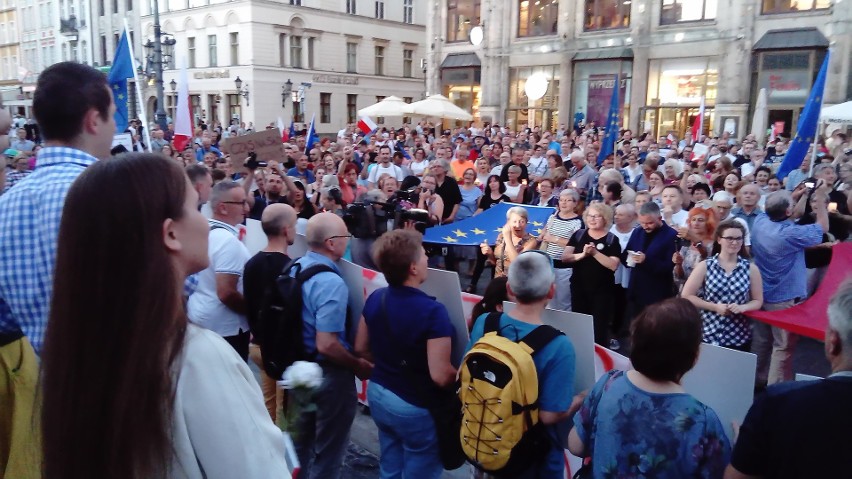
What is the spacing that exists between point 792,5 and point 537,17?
11.7 meters

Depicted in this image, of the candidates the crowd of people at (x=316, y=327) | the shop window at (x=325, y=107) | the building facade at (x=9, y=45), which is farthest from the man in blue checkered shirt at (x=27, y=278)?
the building facade at (x=9, y=45)

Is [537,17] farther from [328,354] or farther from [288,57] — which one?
[328,354]

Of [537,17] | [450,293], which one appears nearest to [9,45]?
[537,17]

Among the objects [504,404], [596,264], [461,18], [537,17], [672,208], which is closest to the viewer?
[504,404]

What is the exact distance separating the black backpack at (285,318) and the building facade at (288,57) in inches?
1499

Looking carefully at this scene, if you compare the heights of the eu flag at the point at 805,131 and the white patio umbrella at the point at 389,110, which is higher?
the white patio umbrella at the point at 389,110

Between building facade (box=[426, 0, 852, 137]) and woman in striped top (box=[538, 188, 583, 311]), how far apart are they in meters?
12.4

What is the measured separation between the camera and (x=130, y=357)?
108cm

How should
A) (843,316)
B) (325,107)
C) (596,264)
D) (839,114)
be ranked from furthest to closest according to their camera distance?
(325,107) < (839,114) < (596,264) < (843,316)

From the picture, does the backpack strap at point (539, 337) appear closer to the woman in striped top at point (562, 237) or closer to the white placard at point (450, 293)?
the white placard at point (450, 293)

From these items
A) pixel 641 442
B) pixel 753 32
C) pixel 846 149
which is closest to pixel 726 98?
pixel 753 32

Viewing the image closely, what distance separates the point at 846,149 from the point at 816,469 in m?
14.9

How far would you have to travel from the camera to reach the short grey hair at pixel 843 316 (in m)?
1.95

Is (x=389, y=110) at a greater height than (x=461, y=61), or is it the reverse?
(x=461, y=61)
